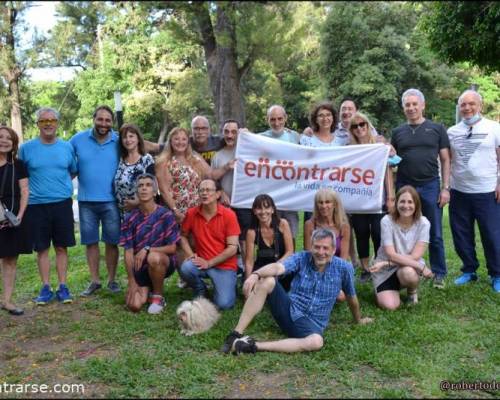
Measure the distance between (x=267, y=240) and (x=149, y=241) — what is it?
3.93 ft

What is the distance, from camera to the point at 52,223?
5.55 m

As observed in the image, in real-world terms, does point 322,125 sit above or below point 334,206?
above

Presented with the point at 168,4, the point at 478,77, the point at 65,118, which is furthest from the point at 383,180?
the point at 65,118

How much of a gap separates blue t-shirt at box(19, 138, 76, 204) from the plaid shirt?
264 cm

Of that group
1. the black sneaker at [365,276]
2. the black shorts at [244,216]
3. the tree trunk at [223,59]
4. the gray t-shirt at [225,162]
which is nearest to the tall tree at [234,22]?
the tree trunk at [223,59]

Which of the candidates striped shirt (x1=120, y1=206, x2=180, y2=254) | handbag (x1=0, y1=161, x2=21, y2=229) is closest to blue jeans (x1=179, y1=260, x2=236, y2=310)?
striped shirt (x1=120, y1=206, x2=180, y2=254)

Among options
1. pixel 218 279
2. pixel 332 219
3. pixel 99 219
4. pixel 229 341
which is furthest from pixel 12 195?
pixel 332 219

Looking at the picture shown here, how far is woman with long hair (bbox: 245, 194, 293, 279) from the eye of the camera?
5.18m

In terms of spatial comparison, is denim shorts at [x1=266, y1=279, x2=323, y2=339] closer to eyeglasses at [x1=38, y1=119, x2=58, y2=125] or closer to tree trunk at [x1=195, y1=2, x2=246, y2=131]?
tree trunk at [x1=195, y1=2, x2=246, y2=131]

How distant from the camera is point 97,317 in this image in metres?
5.21

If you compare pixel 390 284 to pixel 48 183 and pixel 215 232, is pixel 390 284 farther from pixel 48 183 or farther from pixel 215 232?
pixel 48 183

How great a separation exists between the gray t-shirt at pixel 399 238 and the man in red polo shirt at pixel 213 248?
1.45 meters

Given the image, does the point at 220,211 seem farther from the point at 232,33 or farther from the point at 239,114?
the point at 239,114

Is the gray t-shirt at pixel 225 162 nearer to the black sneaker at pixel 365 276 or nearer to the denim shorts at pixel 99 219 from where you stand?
the denim shorts at pixel 99 219
